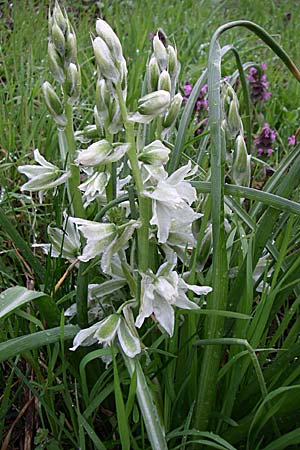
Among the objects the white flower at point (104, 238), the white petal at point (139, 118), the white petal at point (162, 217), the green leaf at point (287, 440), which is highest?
the white petal at point (139, 118)

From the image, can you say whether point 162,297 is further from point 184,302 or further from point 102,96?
point 102,96

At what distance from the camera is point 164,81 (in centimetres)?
103

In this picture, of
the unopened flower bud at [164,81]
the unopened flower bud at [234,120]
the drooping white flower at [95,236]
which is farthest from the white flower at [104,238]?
the unopened flower bud at [234,120]

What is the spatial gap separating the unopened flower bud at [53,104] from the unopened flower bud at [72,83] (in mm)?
21

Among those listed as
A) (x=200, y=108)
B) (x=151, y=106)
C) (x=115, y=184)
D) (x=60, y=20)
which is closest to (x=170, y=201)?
(x=151, y=106)

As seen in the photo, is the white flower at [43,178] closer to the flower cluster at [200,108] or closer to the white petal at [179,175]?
the white petal at [179,175]

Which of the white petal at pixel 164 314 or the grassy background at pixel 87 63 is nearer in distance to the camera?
the white petal at pixel 164 314

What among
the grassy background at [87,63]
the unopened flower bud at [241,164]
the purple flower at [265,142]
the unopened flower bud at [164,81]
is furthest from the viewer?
the purple flower at [265,142]

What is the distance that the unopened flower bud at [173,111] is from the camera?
109 cm

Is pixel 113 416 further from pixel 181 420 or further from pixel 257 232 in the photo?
pixel 257 232

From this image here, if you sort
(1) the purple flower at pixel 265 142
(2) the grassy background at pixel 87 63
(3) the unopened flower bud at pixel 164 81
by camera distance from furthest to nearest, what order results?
(1) the purple flower at pixel 265 142 < (2) the grassy background at pixel 87 63 < (3) the unopened flower bud at pixel 164 81

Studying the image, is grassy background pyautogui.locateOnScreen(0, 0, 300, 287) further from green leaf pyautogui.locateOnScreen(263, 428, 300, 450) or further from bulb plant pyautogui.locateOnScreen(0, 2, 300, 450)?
green leaf pyautogui.locateOnScreen(263, 428, 300, 450)

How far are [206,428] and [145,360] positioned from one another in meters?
0.14

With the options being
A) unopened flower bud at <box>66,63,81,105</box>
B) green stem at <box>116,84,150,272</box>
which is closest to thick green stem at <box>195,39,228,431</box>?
green stem at <box>116,84,150,272</box>
